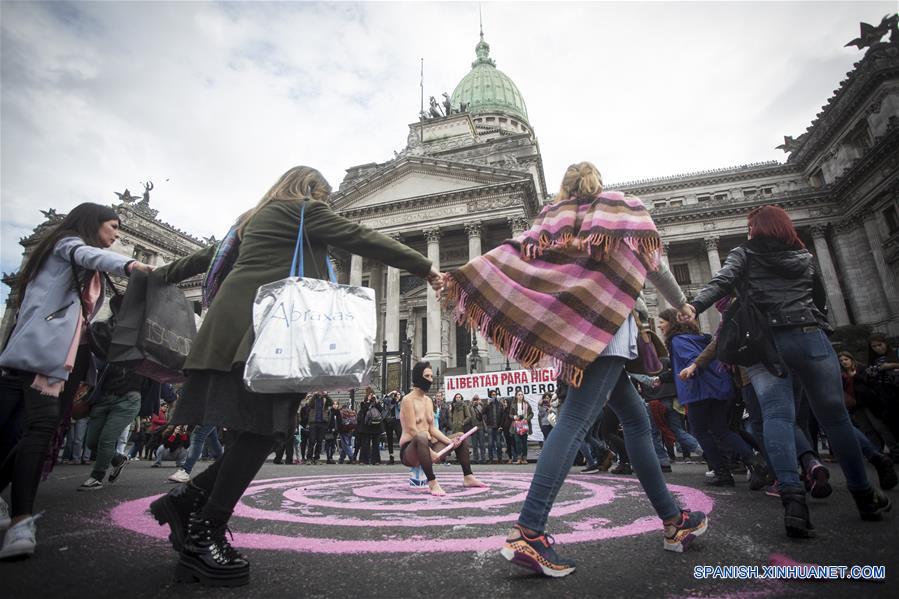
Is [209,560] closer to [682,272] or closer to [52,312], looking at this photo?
[52,312]

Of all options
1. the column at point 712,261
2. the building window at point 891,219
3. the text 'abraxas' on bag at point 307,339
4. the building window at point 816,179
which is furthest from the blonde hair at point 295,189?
the building window at point 816,179

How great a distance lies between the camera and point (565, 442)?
223 centimetres

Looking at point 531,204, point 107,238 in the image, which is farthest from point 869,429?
point 531,204

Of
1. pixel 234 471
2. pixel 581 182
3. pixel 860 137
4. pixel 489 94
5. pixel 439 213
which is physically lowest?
pixel 234 471

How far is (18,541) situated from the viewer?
7.30 ft

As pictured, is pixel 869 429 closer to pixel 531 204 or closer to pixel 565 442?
pixel 565 442

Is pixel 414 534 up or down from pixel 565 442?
down

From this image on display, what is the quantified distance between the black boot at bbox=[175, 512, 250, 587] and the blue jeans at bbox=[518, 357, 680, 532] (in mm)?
1221

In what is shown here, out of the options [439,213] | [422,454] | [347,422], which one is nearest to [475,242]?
[439,213]

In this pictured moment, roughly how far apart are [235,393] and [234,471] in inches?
13.3

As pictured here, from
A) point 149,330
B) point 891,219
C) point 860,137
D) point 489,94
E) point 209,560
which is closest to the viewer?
point 209,560

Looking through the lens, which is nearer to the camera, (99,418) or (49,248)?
(49,248)

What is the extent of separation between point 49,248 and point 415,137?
118ft

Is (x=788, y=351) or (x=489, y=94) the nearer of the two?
(x=788, y=351)
